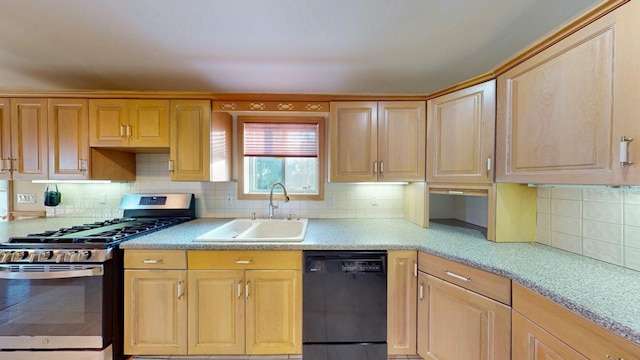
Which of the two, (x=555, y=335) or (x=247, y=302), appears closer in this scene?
(x=555, y=335)

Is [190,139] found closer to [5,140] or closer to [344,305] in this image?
[5,140]

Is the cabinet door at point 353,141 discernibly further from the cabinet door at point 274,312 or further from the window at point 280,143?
the cabinet door at point 274,312

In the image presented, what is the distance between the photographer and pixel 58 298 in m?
1.58

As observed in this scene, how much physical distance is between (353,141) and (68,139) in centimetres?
247

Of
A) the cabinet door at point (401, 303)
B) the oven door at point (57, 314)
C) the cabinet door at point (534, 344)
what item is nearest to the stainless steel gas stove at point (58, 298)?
the oven door at point (57, 314)

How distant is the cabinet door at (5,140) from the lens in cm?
202

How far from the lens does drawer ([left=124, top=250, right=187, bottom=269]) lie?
165 cm

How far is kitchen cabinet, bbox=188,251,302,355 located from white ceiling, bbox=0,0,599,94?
57.2 inches

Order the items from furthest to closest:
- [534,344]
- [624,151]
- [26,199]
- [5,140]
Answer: [26,199], [5,140], [534,344], [624,151]

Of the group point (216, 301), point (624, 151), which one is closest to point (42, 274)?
point (216, 301)

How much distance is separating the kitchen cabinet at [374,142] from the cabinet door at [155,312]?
1460mm

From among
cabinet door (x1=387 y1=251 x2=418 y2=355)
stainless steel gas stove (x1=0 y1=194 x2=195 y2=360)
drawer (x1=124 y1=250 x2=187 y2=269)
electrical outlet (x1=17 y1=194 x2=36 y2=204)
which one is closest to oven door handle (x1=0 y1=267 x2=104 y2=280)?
stainless steel gas stove (x1=0 y1=194 x2=195 y2=360)

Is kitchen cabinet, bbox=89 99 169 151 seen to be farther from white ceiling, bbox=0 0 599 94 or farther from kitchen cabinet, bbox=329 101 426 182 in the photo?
kitchen cabinet, bbox=329 101 426 182

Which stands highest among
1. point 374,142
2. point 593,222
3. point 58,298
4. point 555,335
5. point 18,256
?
point 374,142
